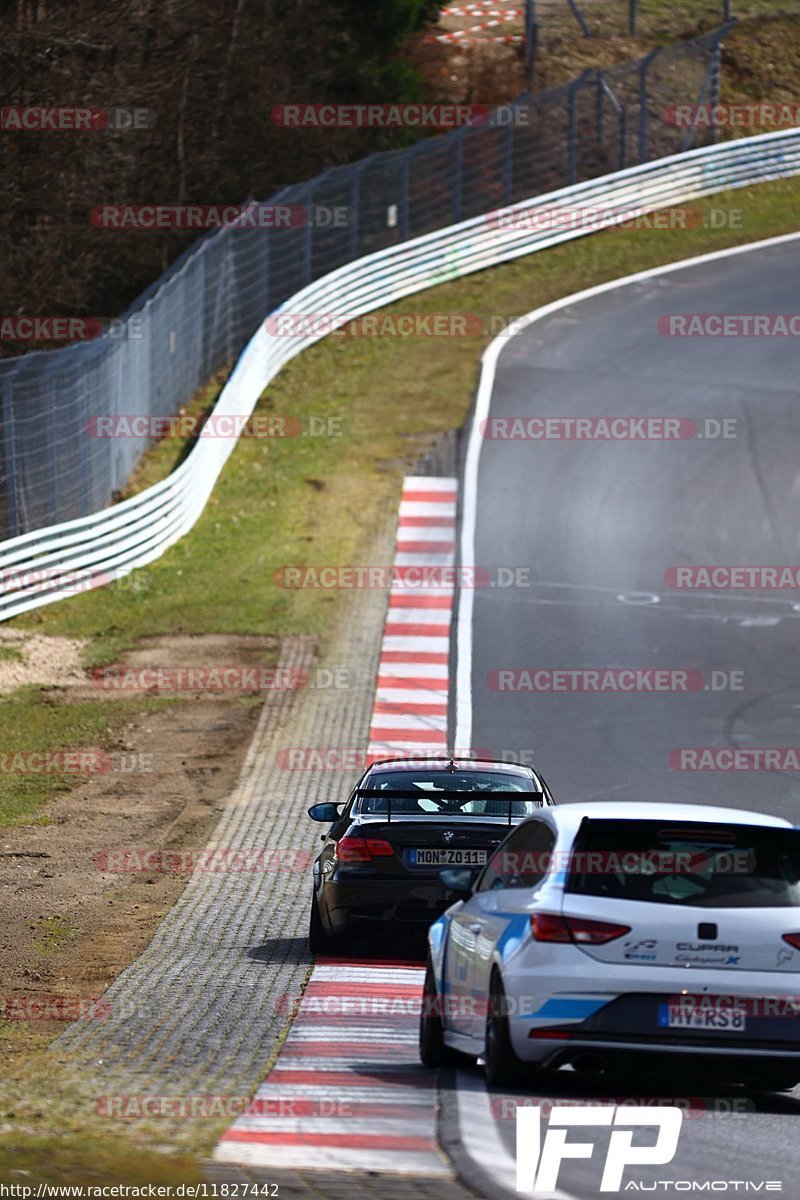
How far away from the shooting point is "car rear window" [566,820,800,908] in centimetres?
852

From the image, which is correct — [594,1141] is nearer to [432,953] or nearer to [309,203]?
[432,953]

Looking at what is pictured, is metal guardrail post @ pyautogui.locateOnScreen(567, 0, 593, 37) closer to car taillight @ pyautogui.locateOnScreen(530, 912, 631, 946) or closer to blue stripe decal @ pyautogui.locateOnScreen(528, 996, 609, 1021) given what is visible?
car taillight @ pyautogui.locateOnScreen(530, 912, 631, 946)

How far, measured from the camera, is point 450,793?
1299 centimetres

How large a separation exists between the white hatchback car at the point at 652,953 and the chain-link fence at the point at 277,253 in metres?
17.8

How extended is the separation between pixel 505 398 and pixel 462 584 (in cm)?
869

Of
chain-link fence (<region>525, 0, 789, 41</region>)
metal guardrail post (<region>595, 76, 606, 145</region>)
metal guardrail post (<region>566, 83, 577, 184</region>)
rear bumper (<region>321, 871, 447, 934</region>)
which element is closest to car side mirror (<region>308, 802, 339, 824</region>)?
rear bumper (<region>321, 871, 447, 934</region>)

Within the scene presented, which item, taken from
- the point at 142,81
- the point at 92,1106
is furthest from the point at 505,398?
the point at 92,1106

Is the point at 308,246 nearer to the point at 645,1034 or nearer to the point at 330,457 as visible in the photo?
the point at 330,457

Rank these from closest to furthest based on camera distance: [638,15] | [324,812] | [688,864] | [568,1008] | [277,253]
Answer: [568,1008] < [688,864] < [324,812] < [277,253] < [638,15]

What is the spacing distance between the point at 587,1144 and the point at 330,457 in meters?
27.5

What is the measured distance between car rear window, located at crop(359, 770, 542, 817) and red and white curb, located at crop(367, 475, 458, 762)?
668 centimetres

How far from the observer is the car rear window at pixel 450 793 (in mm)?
13016

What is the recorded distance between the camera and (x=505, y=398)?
35.4 metres

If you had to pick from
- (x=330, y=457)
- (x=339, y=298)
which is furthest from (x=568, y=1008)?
(x=339, y=298)
